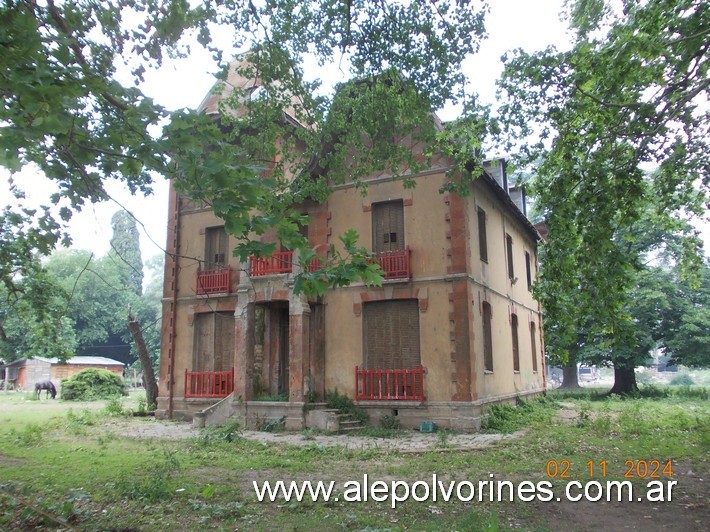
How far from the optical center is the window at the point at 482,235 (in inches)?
661

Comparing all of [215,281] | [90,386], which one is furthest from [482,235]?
[90,386]

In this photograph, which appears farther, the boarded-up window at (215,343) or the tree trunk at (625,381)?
the tree trunk at (625,381)

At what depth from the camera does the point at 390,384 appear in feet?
48.7

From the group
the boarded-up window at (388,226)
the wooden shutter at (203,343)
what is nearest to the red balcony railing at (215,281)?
the wooden shutter at (203,343)

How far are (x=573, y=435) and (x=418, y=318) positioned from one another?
4844 mm

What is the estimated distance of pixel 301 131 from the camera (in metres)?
11.4

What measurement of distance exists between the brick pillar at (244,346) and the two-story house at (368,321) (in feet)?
0.10

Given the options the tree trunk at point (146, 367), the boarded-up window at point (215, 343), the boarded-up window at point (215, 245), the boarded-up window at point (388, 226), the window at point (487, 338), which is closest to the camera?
the boarded-up window at point (388, 226)

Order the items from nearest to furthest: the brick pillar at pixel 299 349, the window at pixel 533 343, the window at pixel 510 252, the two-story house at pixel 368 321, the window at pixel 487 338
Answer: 1. the two-story house at pixel 368 321
2. the brick pillar at pixel 299 349
3. the window at pixel 487 338
4. the window at pixel 510 252
5. the window at pixel 533 343

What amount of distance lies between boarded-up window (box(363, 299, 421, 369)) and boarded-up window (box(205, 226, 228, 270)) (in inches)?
223

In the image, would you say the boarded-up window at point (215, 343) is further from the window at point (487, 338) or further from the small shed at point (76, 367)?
the small shed at point (76, 367)

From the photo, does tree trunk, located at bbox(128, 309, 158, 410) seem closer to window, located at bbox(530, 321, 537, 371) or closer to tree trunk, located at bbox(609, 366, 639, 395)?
window, located at bbox(530, 321, 537, 371)

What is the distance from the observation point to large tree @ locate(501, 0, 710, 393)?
8.57 m

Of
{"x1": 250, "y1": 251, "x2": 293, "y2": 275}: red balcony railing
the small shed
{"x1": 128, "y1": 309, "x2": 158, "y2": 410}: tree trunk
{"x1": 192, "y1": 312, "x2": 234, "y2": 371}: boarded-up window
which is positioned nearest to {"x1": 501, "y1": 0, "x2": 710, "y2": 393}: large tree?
{"x1": 250, "y1": 251, "x2": 293, "y2": 275}: red balcony railing
